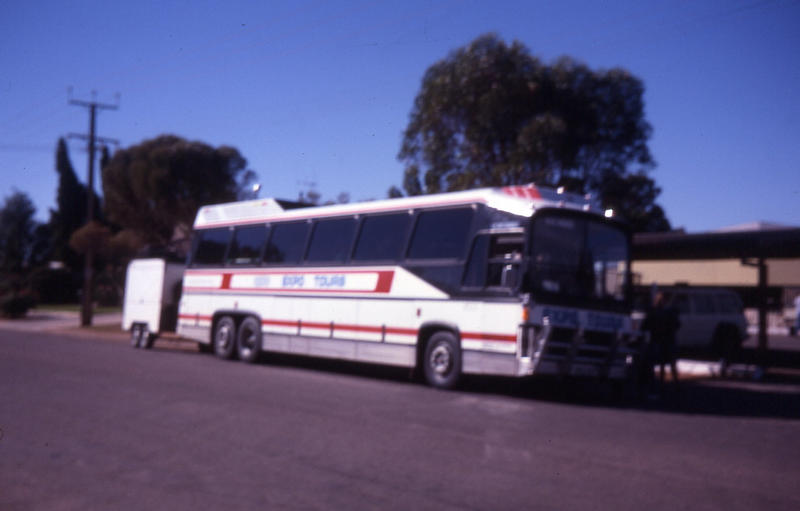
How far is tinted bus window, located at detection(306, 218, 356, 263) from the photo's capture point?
606 inches

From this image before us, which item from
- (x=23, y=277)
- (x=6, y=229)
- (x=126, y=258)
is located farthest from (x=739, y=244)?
(x=6, y=229)

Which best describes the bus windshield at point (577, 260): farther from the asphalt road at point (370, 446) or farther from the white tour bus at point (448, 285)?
the asphalt road at point (370, 446)

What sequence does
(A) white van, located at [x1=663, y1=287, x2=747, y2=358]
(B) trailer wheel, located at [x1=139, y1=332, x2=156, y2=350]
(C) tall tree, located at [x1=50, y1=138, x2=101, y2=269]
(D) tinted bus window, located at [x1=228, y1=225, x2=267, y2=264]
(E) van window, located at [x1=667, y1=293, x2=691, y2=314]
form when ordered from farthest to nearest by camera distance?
(C) tall tree, located at [x1=50, y1=138, x2=101, y2=269] < (B) trailer wheel, located at [x1=139, y1=332, x2=156, y2=350] < (A) white van, located at [x1=663, y1=287, x2=747, y2=358] < (E) van window, located at [x1=667, y1=293, x2=691, y2=314] < (D) tinted bus window, located at [x1=228, y1=225, x2=267, y2=264]

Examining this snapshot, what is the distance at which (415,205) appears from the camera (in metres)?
14.0

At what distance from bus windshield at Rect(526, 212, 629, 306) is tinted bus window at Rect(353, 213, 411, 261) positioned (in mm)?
3104

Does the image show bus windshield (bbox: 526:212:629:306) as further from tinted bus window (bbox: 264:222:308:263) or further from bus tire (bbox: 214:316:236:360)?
bus tire (bbox: 214:316:236:360)

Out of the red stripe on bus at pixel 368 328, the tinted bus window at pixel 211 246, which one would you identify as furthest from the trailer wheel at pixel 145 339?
the tinted bus window at pixel 211 246

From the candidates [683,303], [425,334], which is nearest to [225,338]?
[425,334]

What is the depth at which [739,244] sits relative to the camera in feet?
57.5

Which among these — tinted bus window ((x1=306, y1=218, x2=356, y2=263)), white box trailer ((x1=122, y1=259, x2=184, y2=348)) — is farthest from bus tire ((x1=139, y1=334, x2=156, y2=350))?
tinted bus window ((x1=306, y1=218, x2=356, y2=263))

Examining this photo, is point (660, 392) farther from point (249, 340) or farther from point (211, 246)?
point (211, 246)

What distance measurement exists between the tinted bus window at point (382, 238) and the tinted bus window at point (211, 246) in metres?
5.26

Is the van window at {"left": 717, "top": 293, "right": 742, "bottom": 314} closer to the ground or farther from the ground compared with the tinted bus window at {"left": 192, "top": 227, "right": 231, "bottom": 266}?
closer to the ground

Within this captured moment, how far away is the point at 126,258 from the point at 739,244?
31.9 meters
